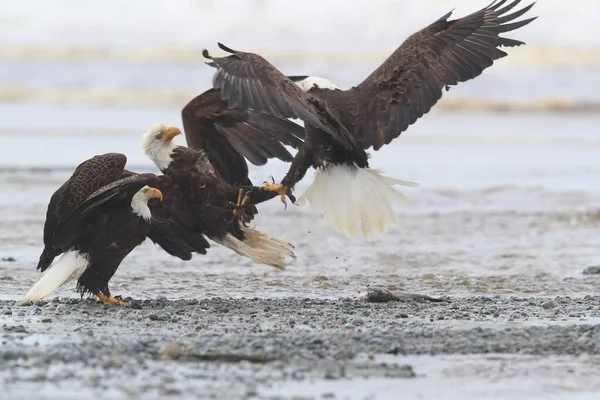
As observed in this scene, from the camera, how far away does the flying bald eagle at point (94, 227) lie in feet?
21.3

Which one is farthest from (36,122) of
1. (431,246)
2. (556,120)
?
(431,246)

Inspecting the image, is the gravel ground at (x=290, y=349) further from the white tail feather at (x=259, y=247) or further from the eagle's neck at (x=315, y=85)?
the eagle's neck at (x=315, y=85)

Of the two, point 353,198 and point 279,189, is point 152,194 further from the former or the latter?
point 353,198

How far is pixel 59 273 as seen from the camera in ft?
21.4

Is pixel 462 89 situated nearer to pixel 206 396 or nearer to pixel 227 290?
pixel 227 290

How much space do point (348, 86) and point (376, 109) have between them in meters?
16.3

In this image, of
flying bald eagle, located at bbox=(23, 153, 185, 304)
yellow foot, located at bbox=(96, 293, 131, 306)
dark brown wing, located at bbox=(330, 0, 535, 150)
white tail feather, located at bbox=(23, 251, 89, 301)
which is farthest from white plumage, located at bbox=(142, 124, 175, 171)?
dark brown wing, located at bbox=(330, 0, 535, 150)

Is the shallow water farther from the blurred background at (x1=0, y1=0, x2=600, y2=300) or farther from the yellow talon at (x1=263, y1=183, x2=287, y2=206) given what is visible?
the yellow talon at (x1=263, y1=183, x2=287, y2=206)

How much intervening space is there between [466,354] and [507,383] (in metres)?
0.50

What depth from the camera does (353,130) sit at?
7.10 meters

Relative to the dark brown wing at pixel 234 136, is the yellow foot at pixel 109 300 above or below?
below

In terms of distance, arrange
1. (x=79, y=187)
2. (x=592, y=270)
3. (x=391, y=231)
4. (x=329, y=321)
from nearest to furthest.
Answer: (x=329, y=321) < (x=79, y=187) < (x=592, y=270) < (x=391, y=231)

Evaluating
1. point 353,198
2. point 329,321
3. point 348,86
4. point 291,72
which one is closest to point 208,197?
point 353,198

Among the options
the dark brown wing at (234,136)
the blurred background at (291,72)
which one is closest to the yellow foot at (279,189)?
the dark brown wing at (234,136)
